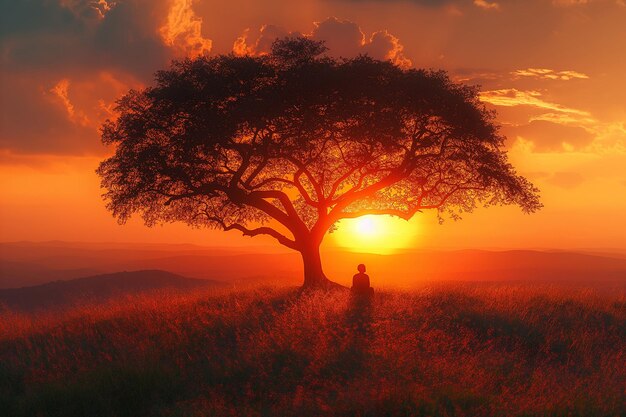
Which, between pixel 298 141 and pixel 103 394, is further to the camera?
pixel 298 141

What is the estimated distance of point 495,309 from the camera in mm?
19156

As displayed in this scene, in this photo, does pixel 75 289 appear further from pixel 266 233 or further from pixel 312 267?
pixel 312 267

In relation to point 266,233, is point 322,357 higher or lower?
lower

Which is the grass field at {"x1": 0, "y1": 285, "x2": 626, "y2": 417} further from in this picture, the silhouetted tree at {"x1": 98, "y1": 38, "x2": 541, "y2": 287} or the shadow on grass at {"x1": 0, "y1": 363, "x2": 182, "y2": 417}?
the silhouetted tree at {"x1": 98, "y1": 38, "x2": 541, "y2": 287}

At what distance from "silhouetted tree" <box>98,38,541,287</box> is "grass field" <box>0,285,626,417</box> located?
5749 millimetres

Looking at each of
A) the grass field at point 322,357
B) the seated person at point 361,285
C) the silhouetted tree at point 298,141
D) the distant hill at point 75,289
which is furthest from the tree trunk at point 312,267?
the distant hill at point 75,289

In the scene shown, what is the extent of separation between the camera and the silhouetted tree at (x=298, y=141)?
23.5 metres

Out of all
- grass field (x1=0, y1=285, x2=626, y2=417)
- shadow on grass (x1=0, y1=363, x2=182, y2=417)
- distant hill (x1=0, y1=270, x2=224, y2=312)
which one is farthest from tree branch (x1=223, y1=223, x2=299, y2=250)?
distant hill (x1=0, y1=270, x2=224, y2=312)

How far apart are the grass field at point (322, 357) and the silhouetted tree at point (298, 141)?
5.75 m

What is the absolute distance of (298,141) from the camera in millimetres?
23719

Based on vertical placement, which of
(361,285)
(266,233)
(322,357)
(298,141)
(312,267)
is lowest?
(322,357)

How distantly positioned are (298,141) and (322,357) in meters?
12.4

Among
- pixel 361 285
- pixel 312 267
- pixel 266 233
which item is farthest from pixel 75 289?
pixel 361 285

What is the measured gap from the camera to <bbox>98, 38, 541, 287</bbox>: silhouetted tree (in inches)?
924
